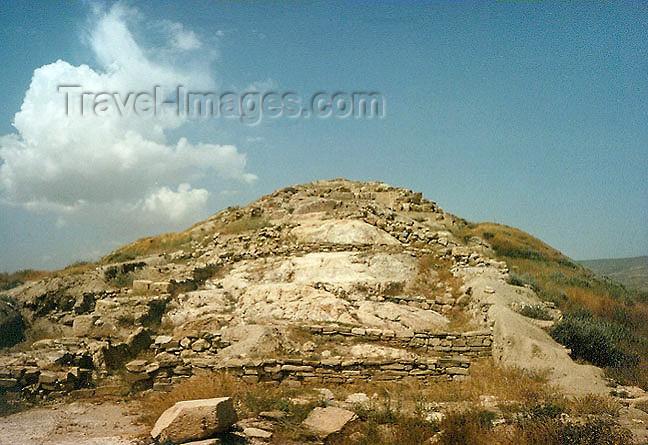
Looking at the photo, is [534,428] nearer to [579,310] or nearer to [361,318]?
[361,318]

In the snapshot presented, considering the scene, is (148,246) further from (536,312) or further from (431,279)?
(536,312)

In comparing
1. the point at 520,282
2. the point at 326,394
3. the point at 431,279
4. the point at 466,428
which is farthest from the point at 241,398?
the point at 520,282

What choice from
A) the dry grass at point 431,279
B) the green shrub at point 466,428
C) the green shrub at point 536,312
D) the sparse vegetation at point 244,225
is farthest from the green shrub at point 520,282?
the sparse vegetation at point 244,225

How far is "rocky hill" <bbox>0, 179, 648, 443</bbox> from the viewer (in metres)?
7.22

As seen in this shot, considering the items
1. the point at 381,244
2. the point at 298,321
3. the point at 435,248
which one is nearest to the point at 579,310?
the point at 435,248

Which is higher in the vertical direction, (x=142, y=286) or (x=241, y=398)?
(x=142, y=286)

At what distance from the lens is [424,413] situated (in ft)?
17.0

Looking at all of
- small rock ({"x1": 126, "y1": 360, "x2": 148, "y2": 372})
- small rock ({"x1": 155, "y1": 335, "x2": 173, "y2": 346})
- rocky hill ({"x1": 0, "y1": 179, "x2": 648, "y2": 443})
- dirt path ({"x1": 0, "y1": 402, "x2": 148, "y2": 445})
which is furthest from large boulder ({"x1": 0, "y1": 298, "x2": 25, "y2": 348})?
small rock ({"x1": 126, "y1": 360, "x2": 148, "y2": 372})

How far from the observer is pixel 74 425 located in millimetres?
5727

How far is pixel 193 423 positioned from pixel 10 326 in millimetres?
8755

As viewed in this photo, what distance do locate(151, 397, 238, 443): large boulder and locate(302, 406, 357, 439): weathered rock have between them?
3.33 feet

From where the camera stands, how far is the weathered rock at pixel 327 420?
15.6 feet

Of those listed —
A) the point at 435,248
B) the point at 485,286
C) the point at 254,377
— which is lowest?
the point at 254,377

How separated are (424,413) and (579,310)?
775 cm
